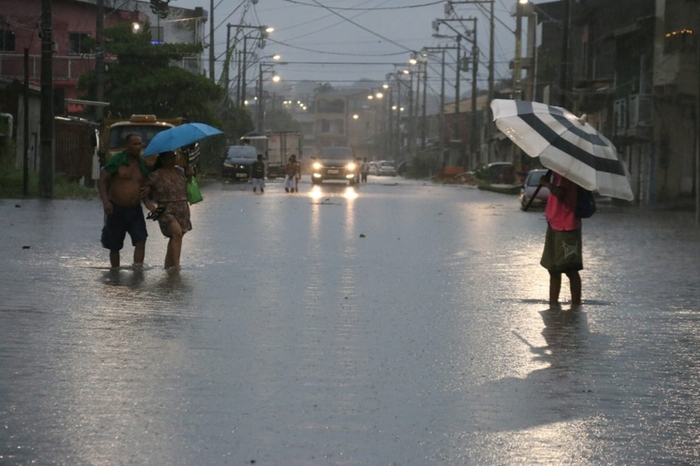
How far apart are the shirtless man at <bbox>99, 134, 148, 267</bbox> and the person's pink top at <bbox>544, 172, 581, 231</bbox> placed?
4779 mm

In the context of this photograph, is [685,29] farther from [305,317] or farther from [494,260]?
[305,317]

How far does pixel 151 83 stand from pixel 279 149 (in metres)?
20.5

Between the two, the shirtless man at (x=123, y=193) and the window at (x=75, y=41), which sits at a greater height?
the window at (x=75, y=41)

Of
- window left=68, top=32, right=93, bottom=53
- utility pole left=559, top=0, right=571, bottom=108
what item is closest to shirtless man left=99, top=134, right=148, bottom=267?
utility pole left=559, top=0, right=571, bottom=108

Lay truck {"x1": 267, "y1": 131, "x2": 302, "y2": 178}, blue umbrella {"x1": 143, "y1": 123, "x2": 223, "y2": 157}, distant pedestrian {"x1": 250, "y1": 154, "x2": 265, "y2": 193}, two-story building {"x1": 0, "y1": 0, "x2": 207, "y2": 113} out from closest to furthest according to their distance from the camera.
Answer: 1. blue umbrella {"x1": 143, "y1": 123, "x2": 223, "y2": 157}
2. distant pedestrian {"x1": 250, "y1": 154, "x2": 265, "y2": 193}
3. two-story building {"x1": 0, "y1": 0, "x2": 207, "y2": 113}
4. truck {"x1": 267, "y1": 131, "x2": 302, "y2": 178}

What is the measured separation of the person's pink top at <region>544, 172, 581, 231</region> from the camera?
12516mm

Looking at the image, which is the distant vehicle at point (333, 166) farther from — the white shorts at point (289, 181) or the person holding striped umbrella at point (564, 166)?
the person holding striped umbrella at point (564, 166)

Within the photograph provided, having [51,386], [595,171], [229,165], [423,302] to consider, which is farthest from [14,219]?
[229,165]

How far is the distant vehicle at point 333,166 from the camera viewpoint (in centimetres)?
6197

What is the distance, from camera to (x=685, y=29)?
146 ft

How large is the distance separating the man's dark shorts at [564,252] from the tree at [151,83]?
43.8 metres

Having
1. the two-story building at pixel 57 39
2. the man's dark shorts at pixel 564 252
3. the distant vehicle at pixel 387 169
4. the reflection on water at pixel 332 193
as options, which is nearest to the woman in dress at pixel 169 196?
the man's dark shorts at pixel 564 252

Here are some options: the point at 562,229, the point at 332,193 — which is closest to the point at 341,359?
the point at 562,229

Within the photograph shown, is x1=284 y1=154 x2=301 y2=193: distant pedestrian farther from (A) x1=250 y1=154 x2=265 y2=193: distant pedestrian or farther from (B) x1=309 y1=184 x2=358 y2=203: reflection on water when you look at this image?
(A) x1=250 y1=154 x2=265 y2=193: distant pedestrian
